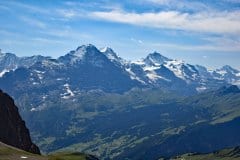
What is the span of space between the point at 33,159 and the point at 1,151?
1445 centimetres

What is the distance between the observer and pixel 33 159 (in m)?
157

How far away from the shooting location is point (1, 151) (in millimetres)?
163750

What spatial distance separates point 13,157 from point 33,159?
7.32 metres

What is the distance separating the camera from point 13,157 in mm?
152625

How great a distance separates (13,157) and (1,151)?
1304 centimetres

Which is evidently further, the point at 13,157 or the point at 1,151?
the point at 1,151
